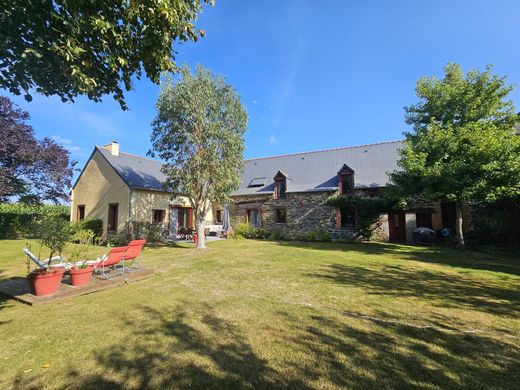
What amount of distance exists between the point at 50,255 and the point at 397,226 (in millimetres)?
18615

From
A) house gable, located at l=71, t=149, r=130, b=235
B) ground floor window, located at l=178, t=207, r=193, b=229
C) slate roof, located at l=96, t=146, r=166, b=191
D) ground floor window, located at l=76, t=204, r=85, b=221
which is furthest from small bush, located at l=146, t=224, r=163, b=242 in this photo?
ground floor window, located at l=76, t=204, r=85, b=221

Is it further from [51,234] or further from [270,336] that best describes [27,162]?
[270,336]

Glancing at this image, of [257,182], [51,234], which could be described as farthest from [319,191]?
[51,234]

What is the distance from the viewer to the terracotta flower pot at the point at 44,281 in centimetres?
517

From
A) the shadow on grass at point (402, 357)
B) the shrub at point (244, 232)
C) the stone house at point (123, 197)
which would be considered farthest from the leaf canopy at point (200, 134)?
the shadow on grass at point (402, 357)

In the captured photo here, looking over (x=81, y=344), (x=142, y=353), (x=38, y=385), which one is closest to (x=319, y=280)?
(x=142, y=353)

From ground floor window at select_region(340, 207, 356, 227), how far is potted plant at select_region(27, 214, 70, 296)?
1631cm

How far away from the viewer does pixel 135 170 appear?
61.9ft

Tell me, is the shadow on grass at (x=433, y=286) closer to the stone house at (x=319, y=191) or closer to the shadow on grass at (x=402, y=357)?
the shadow on grass at (x=402, y=357)

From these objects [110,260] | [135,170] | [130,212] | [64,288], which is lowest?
[64,288]

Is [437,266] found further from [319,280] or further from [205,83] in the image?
[205,83]

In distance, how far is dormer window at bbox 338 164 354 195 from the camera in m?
18.4

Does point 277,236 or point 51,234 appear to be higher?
point 51,234

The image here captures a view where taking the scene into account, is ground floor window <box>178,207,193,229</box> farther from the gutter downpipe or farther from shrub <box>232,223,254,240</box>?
the gutter downpipe
